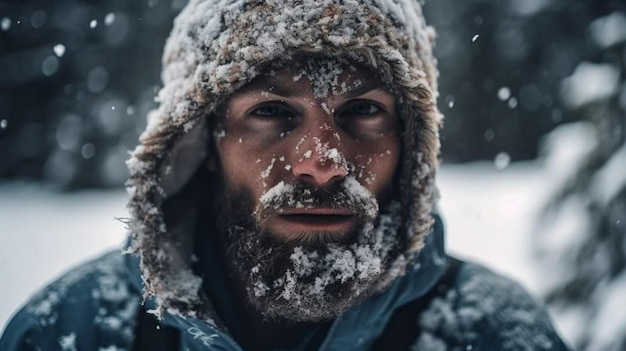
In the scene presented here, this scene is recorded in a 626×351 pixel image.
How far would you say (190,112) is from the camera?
2.16 m

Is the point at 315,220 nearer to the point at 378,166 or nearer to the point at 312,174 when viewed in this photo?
the point at 312,174

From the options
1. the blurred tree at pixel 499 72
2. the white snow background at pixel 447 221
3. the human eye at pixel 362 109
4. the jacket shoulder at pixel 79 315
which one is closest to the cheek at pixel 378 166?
the human eye at pixel 362 109

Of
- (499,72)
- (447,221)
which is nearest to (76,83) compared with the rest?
(447,221)

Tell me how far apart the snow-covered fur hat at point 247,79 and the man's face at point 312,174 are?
0.22 ft

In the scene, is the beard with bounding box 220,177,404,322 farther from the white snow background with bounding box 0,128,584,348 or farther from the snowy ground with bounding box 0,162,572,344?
the snowy ground with bounding box 0,162,572,344

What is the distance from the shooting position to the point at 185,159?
2.43 m

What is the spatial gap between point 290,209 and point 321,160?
163 millimetres

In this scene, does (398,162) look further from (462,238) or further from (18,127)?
(18,127)

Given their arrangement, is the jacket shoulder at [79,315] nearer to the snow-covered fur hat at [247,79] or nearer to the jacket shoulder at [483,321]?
the snow-covered fur hat at [247,79]

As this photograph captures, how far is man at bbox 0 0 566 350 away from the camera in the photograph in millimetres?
2020

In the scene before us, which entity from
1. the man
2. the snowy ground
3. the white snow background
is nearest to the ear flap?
the man

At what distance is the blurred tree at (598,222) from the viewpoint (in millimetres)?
4887

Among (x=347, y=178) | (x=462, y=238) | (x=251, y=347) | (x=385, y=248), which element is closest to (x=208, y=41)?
(x=347, y=178)

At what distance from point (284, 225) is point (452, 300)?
0.71 metres
